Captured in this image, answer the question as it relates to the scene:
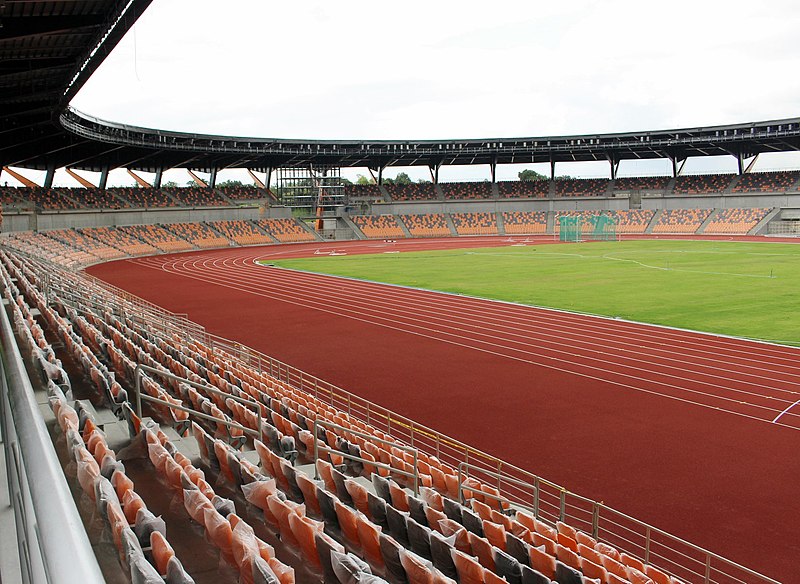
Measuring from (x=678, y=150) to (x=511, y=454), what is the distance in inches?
3246

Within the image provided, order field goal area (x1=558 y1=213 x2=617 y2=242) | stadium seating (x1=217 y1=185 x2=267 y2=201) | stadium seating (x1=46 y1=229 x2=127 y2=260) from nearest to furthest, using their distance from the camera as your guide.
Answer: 1. stadium seating (x1=46 y1=229 x2=127 y2=260)
2. field goal area (x1=558 y1=213 x2=617 y2=242)
3. stadium seating (x1=217 y1=185 x2=267 y2=201)

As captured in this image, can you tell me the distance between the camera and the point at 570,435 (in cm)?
1316

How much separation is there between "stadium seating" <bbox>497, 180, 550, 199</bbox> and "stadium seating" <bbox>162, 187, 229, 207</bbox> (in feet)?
124

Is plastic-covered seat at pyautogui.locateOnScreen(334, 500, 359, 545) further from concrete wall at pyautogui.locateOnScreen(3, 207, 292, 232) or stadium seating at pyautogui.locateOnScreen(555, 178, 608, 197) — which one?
stadium seating at pyautogui.locateOnScreen(555, 178, 608, 197)

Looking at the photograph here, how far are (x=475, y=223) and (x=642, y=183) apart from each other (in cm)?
2240

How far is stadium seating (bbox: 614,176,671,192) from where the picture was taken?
88188mm

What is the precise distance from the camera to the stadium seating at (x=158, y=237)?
6675 cm

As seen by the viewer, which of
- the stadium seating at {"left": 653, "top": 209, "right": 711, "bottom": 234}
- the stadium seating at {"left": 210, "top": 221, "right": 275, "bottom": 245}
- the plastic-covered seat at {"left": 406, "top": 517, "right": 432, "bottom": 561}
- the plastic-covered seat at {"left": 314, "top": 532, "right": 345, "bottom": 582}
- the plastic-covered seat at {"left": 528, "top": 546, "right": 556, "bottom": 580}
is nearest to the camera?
the plastic-covered seat at {"left": 314, "top": 532, "right": 345, "bottom": 582}

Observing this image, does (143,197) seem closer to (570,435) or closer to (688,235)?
(688,235)

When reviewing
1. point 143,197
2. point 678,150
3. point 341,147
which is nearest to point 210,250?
point 143,197

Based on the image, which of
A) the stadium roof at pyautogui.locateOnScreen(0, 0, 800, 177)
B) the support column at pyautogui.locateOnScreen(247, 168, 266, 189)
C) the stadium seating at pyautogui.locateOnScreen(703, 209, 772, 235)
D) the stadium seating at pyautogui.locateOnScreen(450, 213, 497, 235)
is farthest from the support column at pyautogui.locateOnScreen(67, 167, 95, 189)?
the stadium seating at pyautogui.locateOnScreen(703, 209, 772, 235)

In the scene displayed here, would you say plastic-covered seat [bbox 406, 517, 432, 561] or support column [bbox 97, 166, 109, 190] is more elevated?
support column [bbox 97, 166, 109, 190]

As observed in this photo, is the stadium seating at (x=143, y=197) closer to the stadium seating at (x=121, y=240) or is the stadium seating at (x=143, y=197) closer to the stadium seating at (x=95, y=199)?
→ the stadium seating at (x=95, y=199)

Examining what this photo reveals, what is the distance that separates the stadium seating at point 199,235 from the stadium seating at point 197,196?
4.05 meters
